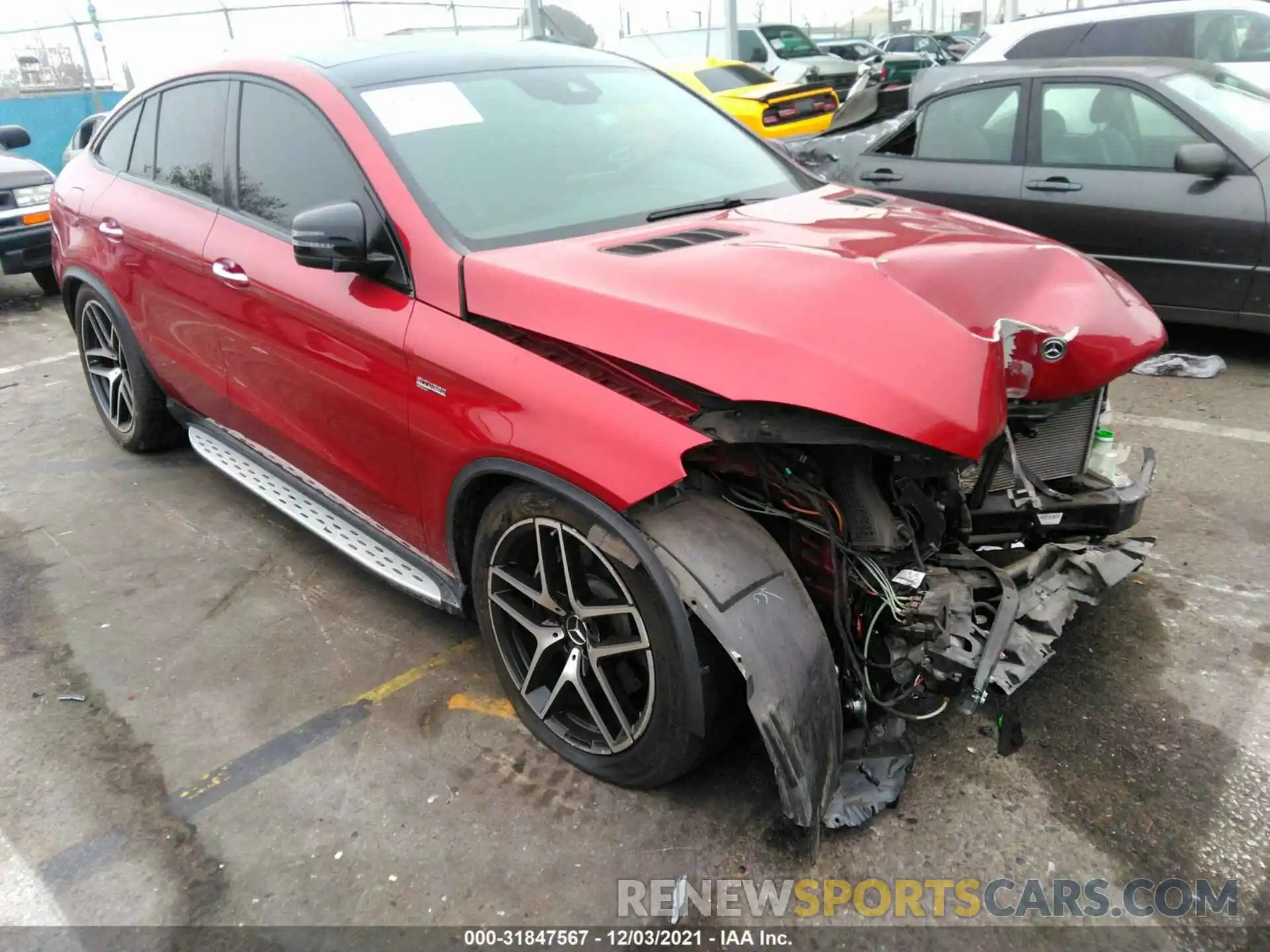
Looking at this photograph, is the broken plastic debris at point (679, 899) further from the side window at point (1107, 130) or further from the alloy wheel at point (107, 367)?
the side window at point (1107, 130)

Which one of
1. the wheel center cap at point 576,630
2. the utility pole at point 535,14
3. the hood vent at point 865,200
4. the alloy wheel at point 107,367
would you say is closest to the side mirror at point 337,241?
the wheel center cap at point 576,630

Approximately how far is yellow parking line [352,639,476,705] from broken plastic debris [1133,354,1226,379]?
412cm

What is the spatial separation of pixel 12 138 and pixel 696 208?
722cm

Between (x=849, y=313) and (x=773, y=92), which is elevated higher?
(x=773, y=92)

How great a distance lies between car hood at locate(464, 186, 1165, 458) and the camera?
81.1 inches

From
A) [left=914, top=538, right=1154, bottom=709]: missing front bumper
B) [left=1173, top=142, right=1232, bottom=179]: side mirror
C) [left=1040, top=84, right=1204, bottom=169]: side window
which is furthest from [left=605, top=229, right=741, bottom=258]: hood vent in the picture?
[left=1040, top=84, right=1204, bottom=169]: side window

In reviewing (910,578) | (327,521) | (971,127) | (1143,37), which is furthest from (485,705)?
(1143,37)

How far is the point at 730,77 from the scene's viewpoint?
11.7m

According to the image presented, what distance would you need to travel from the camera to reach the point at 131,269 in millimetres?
4039

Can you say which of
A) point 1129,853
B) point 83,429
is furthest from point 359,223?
point 83,429

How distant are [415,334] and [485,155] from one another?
69cm

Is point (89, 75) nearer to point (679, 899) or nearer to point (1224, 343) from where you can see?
point (1224, 343)

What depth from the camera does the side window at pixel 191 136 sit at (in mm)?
3594

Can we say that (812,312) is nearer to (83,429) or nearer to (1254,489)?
(1254,489)
